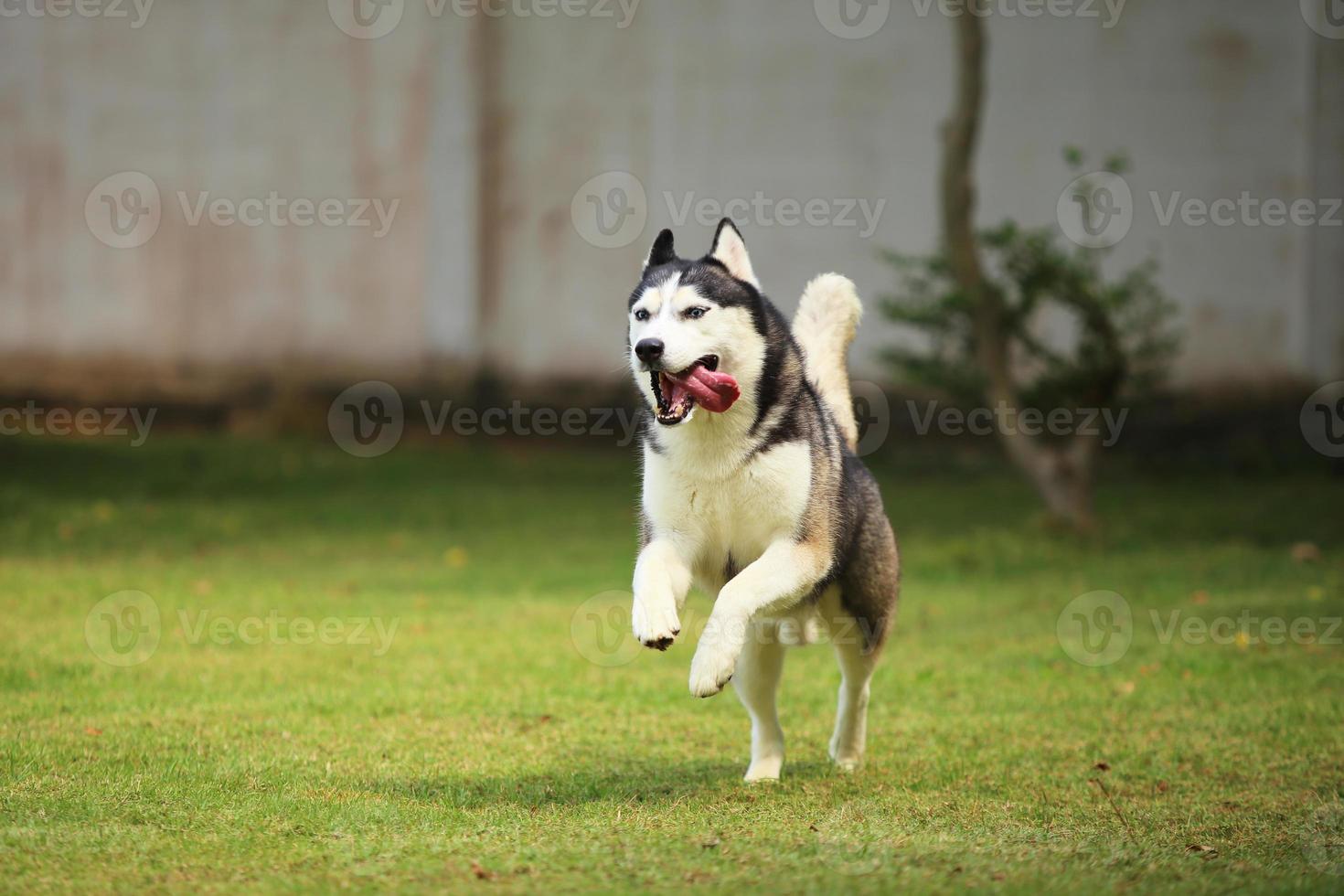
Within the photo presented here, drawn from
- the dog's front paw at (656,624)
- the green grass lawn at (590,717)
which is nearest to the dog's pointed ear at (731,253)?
the dog's front paw at (656,624)

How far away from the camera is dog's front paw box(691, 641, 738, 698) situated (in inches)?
179

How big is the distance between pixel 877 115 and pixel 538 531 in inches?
239

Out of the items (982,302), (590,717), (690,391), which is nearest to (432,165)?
(982,302)

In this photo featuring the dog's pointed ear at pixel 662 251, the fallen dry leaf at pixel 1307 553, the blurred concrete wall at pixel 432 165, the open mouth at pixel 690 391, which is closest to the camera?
the open mouth at pixel 690 391

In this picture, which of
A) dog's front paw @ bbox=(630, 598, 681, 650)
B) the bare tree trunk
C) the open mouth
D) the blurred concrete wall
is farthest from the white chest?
the blurred concrete wall

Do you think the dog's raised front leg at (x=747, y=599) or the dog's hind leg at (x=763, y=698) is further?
the dog's hind leg at (x=763, y=698)

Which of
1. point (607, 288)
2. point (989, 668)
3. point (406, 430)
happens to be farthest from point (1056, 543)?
point (406, 430)

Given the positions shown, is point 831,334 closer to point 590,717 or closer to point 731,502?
point 731,502

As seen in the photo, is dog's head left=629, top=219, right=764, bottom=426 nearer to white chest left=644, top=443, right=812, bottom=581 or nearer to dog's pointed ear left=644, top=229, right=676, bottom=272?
dog's pointed ear left=644, top=229, right=676, bottom=272

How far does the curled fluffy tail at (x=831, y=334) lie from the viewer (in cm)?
584

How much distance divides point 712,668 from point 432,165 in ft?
39.9

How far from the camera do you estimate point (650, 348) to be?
4742 millimetres

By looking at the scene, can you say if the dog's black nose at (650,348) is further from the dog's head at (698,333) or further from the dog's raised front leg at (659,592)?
the dog's raised front leg at (659,592)

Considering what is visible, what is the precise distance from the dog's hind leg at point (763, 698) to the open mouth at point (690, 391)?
3.04ft
